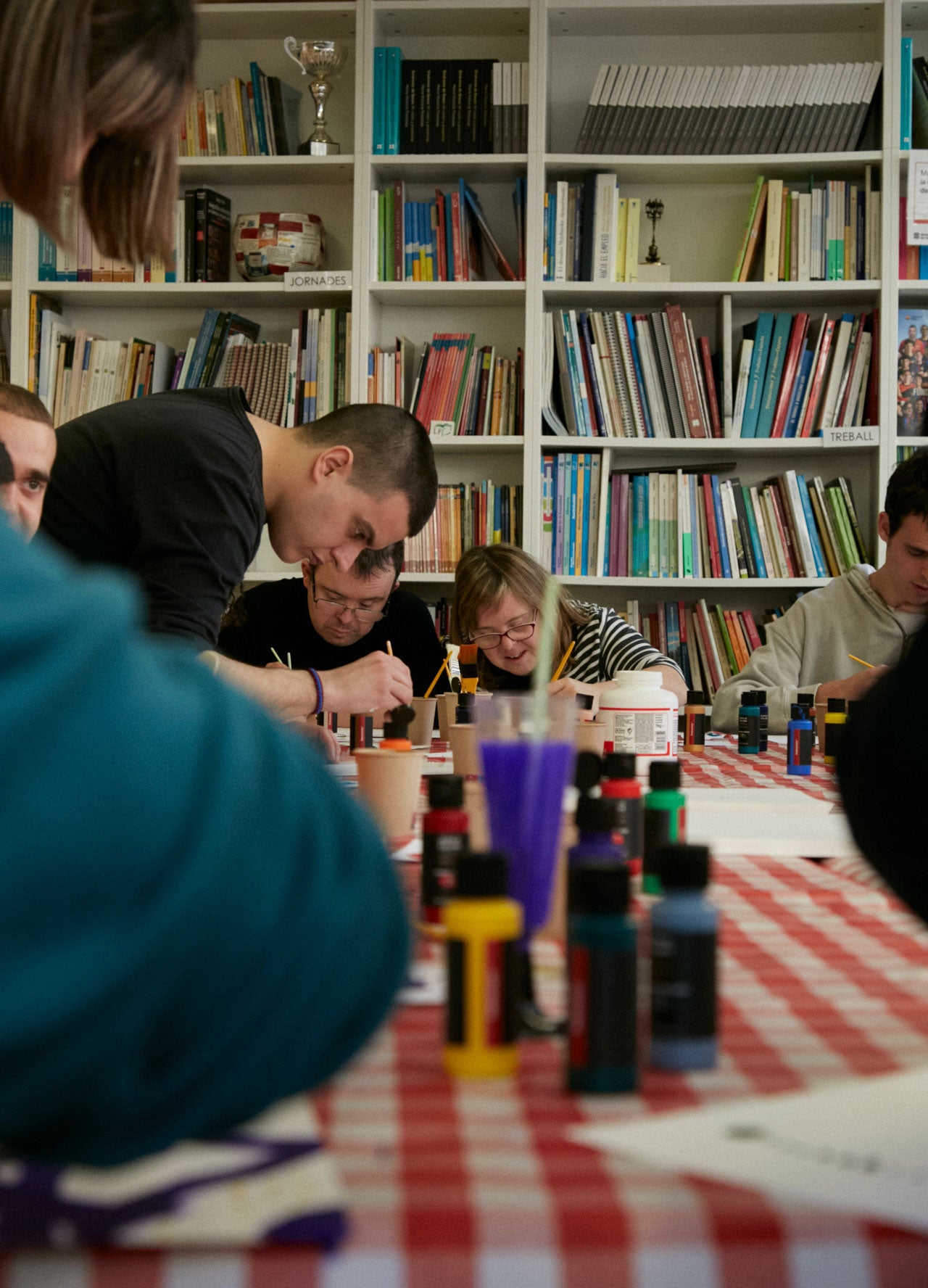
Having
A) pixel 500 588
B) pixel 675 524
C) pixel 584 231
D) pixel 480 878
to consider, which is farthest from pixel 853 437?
pixel 480 878

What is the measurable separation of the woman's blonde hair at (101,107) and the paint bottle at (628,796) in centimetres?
61

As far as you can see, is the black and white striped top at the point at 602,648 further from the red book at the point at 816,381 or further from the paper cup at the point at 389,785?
the paper cup at the point at 389,785

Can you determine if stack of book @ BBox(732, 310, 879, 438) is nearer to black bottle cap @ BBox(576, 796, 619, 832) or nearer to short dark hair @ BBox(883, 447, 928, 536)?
short dark hair @ BBox(883, 447, 928, 536)

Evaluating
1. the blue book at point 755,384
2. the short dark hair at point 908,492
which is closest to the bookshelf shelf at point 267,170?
the blue book at point 755,384

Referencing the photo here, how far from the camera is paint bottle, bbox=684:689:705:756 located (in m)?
2.41

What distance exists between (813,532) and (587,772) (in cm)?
271

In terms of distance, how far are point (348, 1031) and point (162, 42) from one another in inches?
26.7

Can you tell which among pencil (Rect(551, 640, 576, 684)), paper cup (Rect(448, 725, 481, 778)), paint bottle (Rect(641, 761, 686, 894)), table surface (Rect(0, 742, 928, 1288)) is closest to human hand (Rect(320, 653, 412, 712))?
paper cup (Rect(448, 725, 481, 778))

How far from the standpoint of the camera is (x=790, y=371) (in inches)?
139

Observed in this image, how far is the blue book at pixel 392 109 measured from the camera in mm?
3504

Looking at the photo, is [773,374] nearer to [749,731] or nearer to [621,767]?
[749,731]

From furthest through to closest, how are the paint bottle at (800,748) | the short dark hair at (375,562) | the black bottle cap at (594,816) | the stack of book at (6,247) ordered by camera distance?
the stack of book at (6,247) < the short dark hair at (375,562) < the paint bottle at (800,748) < the black bottle cap at (594,816)

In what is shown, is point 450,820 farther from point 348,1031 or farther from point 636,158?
point 636,158

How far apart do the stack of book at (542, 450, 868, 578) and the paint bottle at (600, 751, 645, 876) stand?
2434mm
